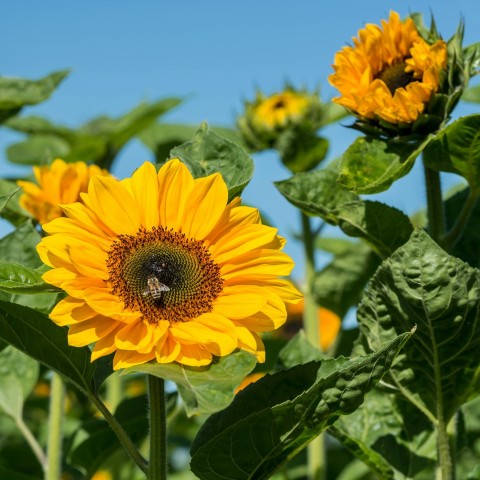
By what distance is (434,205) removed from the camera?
5.82 feet

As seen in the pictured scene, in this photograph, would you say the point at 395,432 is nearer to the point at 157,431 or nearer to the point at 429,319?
the point at 429,319

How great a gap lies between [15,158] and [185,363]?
2422 mm

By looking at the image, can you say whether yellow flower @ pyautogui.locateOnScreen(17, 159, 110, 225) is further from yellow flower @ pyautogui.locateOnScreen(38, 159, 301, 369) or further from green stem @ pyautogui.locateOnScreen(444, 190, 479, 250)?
green stem @ pyautogui.locateOnScreen(444, 190, 479, 250)

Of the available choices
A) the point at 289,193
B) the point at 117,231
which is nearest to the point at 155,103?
the point at 289,193

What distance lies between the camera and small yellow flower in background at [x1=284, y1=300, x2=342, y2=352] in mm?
3647

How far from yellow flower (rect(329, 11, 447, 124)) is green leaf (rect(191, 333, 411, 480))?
0.46 metres

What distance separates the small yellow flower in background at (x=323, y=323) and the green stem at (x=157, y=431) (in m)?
2.08

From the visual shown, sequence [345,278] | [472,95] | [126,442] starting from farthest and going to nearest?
[472,95] < [345,278] < [126,442]

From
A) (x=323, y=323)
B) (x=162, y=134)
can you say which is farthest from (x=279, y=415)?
(x=323, y=323)

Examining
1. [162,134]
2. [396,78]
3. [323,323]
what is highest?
[162,134]

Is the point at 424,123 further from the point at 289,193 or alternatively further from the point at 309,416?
the point at 309,416

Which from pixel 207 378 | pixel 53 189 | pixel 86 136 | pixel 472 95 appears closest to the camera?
pixel 207 378

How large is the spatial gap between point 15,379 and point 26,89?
0.77 metres

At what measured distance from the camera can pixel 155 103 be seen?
3109mm
